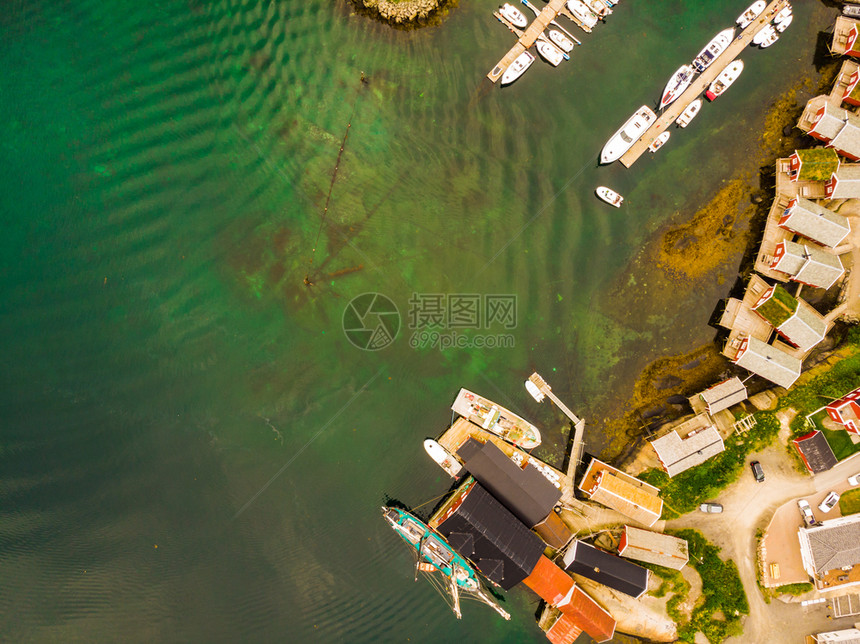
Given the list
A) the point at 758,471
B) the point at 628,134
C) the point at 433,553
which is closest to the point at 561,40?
the point at 628,134

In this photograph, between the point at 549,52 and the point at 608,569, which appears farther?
the point at 549,52

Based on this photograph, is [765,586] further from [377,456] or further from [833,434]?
[377,456]

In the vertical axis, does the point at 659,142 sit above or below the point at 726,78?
below

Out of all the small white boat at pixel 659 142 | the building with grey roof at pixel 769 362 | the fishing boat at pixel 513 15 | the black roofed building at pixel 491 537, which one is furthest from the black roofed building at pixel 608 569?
the fishing boat at pixel 513 15

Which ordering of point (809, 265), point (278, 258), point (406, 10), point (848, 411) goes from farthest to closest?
point (278, 258) < point (406, 10) < point (848, 411) < point (809, 265)

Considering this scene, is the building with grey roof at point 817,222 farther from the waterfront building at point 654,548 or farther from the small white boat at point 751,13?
the waterfront building at point 654,548

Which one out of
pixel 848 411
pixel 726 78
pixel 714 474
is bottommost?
pixel 714 474

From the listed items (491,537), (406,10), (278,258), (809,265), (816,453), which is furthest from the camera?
(278,258)

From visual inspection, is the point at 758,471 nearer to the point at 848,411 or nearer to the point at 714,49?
the point at 848,411
